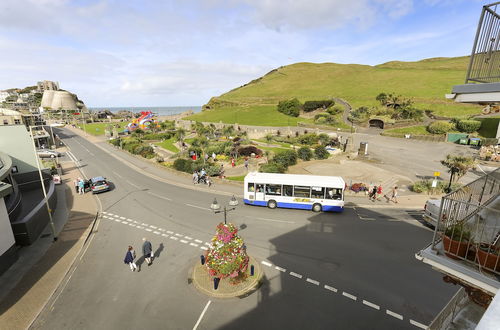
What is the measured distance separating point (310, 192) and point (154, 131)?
64370 millimetres

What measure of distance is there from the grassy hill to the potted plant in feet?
227

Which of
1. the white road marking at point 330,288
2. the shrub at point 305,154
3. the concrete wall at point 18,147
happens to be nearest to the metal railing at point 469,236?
the white road marking at point 330,288

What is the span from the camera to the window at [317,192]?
20.2m

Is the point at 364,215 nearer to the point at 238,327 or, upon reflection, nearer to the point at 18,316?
the point at 238,327

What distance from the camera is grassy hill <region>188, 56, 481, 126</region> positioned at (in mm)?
76000

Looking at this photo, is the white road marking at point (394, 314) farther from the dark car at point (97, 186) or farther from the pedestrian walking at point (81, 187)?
the pedestrian walking at point (81, 187)

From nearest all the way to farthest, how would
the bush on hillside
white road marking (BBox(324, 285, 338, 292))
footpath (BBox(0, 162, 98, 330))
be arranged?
1. footpath (BBox(0, 162, 98, 330))
2. white road marking (BBox(324, 285, 338, 292))
3. the bush on hillside

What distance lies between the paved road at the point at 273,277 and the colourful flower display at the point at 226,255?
137cm

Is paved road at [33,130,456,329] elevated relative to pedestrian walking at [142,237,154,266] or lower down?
lower down

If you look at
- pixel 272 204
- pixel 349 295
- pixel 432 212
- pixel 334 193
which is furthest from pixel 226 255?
pixel 432 212

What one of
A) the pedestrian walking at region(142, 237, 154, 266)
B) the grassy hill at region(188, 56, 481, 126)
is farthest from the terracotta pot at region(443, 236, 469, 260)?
the grassy hill at region(188, 56, 481, 126)

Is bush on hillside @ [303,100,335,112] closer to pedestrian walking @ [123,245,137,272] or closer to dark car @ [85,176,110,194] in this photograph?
dark car @ [85,176,110,194]

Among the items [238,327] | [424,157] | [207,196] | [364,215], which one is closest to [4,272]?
[238,327]

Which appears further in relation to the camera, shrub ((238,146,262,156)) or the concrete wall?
shrub ((238,146,262,156))
